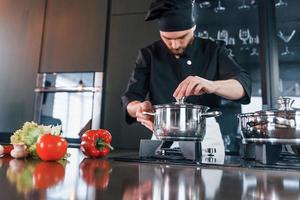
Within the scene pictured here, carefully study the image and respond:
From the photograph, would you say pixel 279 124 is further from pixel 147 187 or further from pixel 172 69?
pixel 172 69

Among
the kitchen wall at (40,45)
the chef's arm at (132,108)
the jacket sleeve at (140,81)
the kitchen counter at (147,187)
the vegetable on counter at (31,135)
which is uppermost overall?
the kitchen wall at (40,45)

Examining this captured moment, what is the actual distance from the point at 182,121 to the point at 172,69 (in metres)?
0.67

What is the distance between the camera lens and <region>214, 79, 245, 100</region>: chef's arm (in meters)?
1.02

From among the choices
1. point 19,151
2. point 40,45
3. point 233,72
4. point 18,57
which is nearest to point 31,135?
point 19,151

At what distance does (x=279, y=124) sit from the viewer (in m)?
0.63

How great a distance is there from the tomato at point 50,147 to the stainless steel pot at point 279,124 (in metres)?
0.48

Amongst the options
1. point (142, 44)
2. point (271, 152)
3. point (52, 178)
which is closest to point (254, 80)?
point (142, 44)

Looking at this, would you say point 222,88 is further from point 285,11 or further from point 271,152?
point 285,11

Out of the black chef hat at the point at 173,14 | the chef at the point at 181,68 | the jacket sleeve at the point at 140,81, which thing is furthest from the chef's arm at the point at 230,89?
the jacket sleeve at the point at 140,81

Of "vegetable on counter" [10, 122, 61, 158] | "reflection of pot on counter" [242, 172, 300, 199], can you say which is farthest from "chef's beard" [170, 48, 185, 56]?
"reflection of pot on counter" [242, 172, 300, 199]

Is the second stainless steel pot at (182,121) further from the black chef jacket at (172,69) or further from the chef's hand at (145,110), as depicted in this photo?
the black chef jacket at (172,69)

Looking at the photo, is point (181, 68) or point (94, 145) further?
→ point (181, 68)

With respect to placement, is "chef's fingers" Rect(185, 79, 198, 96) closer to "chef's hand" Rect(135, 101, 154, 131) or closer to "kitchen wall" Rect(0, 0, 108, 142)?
"chef's hand" Rect(135, 101, 154, 131)

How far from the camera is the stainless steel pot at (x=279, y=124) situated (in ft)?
2.03
